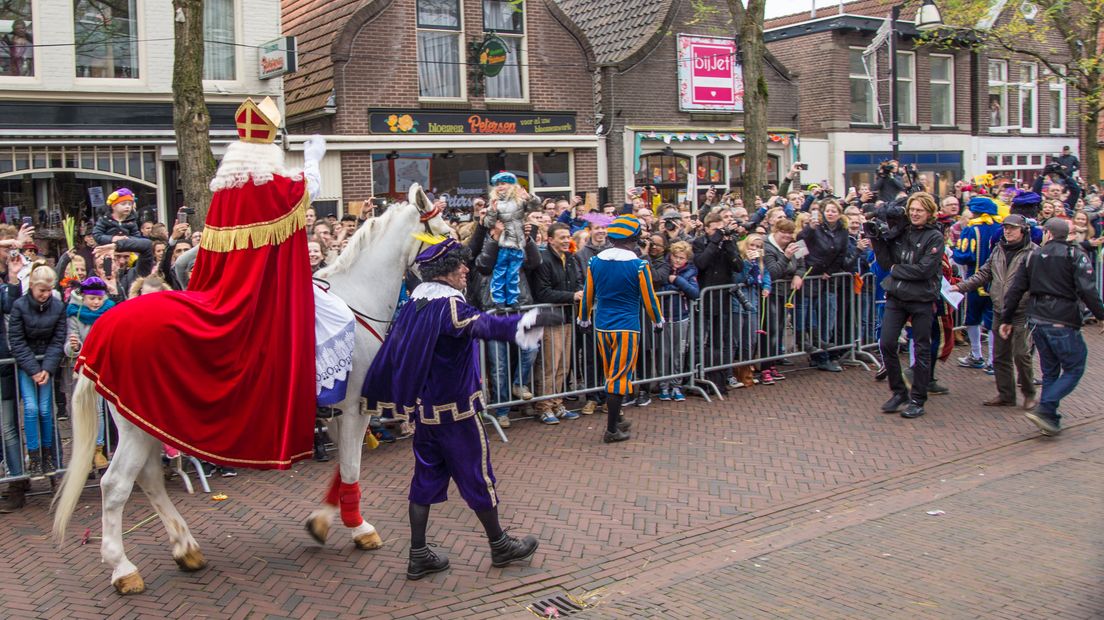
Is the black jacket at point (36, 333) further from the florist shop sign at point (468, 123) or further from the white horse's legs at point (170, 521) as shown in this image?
the florist shop sign at point (468, 123)

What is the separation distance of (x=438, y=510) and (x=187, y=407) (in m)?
2.14

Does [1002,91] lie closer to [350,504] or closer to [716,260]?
[716,260]

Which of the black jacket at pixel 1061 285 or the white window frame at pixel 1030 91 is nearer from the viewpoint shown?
the black jacket at pixel 1061 285

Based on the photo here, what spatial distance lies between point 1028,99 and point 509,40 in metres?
20.7

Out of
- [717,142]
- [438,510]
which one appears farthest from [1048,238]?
[717,142]

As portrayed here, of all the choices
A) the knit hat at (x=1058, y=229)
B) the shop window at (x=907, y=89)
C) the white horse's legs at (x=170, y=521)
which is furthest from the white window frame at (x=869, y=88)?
Answer: the white horse's legs at (x=170, y=521)

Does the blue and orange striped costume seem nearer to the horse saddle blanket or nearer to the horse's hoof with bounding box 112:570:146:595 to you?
the horse saddle blanket

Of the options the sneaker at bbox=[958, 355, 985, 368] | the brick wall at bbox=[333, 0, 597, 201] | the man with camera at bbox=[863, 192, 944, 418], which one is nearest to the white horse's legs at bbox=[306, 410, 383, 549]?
the man with camera at bbox=[863, 192, 944, 418]

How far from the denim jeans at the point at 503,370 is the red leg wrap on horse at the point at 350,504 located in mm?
3170

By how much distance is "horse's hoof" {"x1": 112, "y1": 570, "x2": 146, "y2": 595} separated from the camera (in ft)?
18.3

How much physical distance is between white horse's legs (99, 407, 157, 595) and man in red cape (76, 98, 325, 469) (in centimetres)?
27

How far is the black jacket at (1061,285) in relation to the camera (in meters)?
8.51

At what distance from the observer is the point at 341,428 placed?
20.1ft

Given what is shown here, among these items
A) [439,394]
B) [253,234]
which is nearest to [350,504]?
[439,394]
